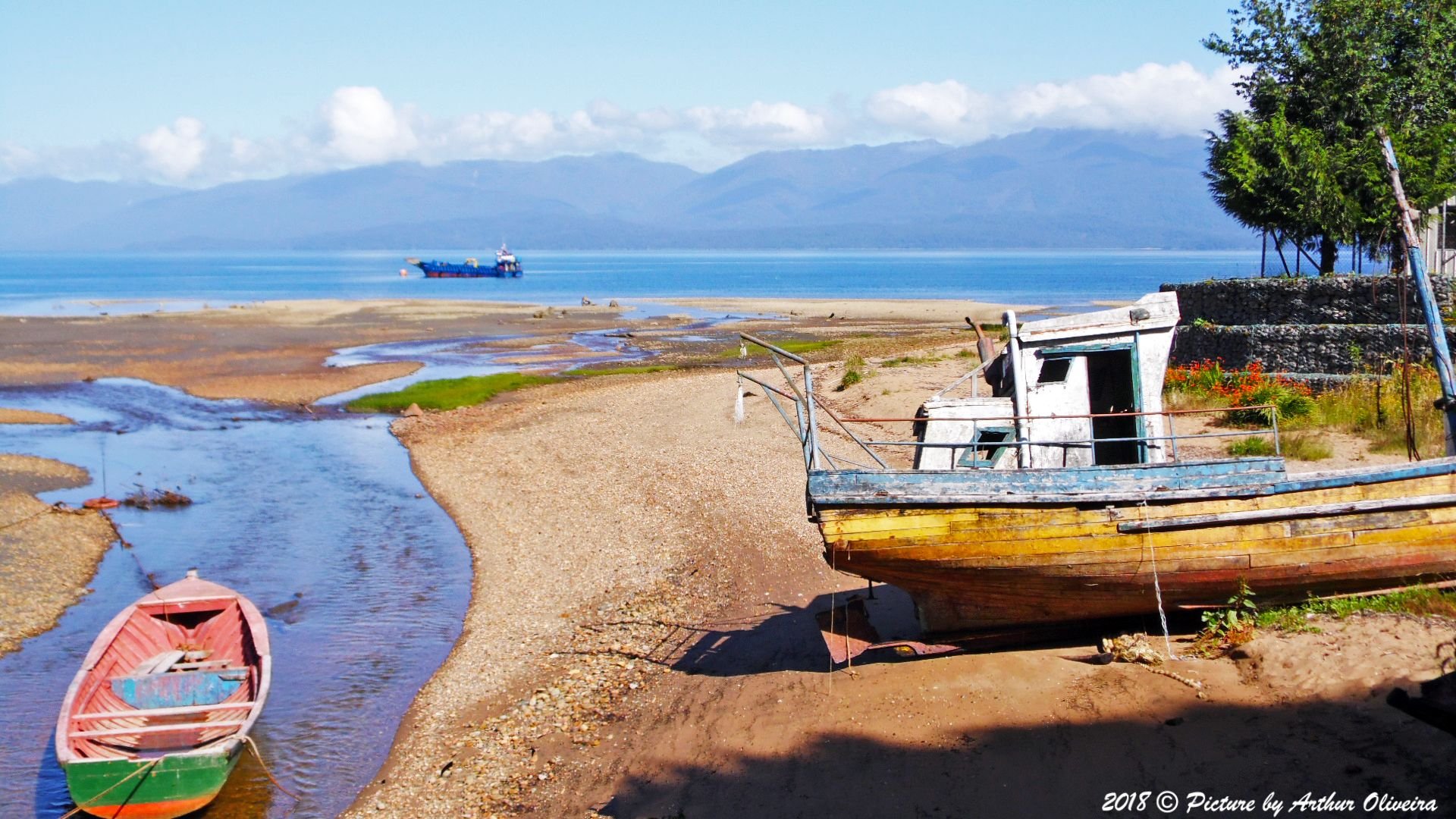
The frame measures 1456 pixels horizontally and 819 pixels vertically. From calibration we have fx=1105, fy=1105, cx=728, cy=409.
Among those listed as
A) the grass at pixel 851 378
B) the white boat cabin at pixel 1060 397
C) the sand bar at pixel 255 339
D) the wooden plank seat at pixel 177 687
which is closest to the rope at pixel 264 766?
the wooden plank seat at pixel 177 687

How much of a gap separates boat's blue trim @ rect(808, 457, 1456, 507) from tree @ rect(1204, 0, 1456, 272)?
1841 cm

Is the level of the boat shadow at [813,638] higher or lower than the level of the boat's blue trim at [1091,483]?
lower

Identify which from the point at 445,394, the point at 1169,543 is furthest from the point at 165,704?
the point at 445,394

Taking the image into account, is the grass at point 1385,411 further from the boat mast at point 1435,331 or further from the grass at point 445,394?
the grass at point 445,394

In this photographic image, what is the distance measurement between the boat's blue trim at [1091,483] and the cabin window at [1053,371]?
1751 mm

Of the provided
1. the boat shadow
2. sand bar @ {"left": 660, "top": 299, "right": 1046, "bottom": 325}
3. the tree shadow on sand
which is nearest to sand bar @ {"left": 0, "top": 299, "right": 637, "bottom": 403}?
sand bar @ {"left": 660, "top": 299, "right": 1046, "bottom": 325}

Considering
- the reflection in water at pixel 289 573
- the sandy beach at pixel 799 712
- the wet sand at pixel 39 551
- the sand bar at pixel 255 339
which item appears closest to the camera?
the sandy beach at pixel 799 712

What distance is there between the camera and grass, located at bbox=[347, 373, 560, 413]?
36.3m

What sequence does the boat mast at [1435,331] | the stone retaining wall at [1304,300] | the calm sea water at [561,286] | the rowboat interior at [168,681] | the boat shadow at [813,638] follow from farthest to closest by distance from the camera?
1. the calm sea water at [561,286]
2. the stone retaining wall at [1304,300]
3. the boat shadow at [813,638]
4. the rowboat interior at [168,681]
5. the boat mast at [1435,331]

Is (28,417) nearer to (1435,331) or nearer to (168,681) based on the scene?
(168,681)

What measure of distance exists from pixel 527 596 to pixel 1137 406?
955cm

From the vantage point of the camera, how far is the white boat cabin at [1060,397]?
12.1 meters

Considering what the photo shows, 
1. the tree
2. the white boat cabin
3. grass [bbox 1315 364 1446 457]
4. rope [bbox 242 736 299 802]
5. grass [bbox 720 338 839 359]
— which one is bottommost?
rope [bbox 242 736 299 802]

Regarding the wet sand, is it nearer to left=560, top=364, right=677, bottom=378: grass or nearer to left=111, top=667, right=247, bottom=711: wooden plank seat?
left=111, top=667, right=247, bottom=711: wooden plank seat
